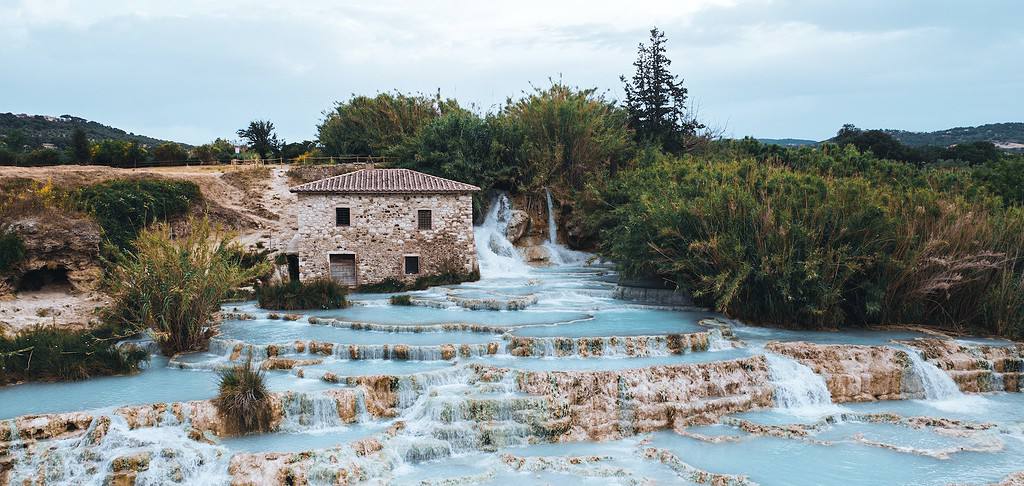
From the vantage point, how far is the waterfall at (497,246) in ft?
92.3

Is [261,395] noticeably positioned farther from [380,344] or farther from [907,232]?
[907,232]

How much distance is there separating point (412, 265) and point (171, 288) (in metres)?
10.0

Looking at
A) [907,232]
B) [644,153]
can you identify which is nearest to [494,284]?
[644,153]

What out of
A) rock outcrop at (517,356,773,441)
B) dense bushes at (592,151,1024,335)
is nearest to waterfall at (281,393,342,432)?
rock outcrop at (517,356,773,441)

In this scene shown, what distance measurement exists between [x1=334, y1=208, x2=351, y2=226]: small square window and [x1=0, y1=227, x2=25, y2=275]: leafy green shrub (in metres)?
8.37

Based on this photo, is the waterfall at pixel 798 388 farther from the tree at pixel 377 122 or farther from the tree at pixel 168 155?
the tree at pixel 168 155

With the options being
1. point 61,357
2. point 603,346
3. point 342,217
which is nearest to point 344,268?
point 342,217

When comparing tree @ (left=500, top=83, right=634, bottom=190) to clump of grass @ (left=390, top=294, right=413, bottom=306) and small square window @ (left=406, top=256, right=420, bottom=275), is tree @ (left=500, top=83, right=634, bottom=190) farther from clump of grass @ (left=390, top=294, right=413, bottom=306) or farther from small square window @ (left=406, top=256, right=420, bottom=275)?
clump of grass @ (left=390, top=294, right=413, bottom=306)

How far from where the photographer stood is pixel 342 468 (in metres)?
11.3

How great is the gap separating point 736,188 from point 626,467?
34.2 ft

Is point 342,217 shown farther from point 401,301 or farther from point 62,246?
point 62,246

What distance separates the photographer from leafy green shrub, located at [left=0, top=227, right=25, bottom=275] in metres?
20.0

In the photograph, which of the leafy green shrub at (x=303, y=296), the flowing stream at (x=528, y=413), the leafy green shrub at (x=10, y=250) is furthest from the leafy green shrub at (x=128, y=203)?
the flowing stream at (x=528, y=413)

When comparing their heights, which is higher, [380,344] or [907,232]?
[907,232]
